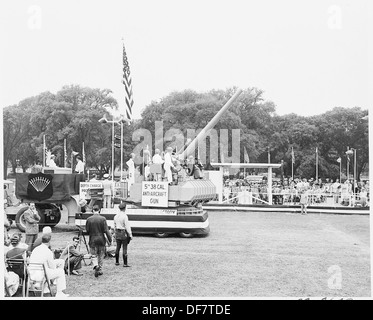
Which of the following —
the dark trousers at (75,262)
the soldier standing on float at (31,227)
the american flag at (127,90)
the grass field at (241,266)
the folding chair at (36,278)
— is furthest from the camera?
the american flag at (127,90)

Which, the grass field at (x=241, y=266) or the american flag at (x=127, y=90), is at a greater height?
the american flag at (x=127, y=90)

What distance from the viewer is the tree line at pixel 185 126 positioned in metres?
32.0

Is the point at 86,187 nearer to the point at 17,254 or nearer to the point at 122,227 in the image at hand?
the point at 122,227

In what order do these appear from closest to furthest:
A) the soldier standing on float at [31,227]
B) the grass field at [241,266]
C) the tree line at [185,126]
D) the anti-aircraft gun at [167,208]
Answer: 1. the grass field at [241,266]
2. the soldier standing on float at [31,227]
3. the anti-aircraft gun at [167,208]
4. the tree line at [185,126]

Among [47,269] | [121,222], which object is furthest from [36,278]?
[121,222]

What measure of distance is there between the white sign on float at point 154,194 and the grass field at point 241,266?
91 cm

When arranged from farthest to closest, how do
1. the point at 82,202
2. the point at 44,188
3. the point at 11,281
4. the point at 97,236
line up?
the point at 44,188 → the point at 82,202 → the point at 97,236 → the point at 11,281

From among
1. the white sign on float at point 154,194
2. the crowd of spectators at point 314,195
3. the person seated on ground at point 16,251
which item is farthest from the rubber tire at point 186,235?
the crowd of spectators at point 314,195

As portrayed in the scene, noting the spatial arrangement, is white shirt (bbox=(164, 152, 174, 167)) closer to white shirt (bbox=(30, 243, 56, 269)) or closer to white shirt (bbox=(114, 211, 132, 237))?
white shirt (bbox=(114, 211, 132, 237))

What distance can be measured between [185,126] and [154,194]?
1743cm

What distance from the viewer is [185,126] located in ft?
104

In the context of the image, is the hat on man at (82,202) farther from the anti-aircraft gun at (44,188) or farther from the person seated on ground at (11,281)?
the person seated on ground at (11,281)

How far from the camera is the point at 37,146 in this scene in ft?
107
